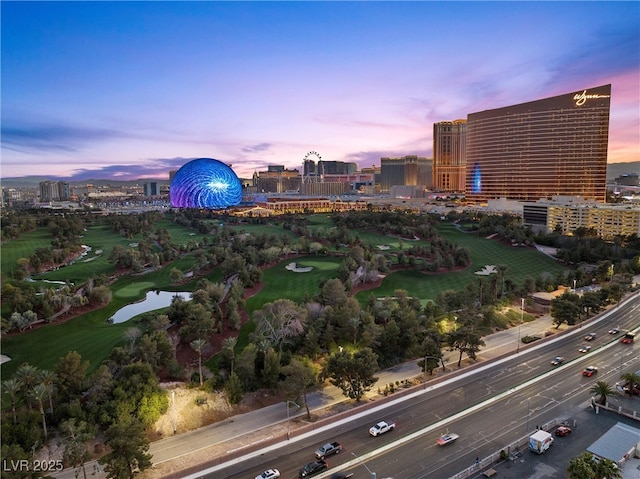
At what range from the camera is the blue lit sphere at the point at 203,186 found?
14450cm

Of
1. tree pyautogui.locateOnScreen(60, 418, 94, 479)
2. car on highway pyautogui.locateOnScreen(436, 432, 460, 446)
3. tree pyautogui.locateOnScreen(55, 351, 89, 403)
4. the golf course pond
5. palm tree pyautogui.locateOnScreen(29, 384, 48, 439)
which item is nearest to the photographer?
tree pyautogui.locateOnScreen(60, 418, 94, 479)

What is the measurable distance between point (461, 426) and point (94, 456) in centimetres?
1991

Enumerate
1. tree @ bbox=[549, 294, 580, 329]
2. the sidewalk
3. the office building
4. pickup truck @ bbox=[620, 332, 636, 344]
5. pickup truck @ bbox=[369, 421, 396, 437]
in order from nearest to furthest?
the sidewalk < pickup truck @ bbox=[369, 421, 396, 437] < pickup truck @ bbox=[620, 332, 636, 344] < tree @ bbox=[549, 294, 580, 329] < the office building

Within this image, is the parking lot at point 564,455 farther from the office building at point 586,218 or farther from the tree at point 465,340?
the office building at point 586,218

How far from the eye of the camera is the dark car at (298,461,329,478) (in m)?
21.6

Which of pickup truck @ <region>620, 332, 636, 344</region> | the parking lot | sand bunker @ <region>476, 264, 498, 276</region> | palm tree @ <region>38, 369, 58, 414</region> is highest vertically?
palm tree @ <region>38, 369, 58, 414</region>

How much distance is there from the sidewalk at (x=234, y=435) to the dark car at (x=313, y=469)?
10.9ft

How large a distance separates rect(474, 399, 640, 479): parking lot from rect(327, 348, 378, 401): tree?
336 inches

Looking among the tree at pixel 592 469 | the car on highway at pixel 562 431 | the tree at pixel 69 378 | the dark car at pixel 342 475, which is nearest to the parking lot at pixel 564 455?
the car on highway at pixel 562 431

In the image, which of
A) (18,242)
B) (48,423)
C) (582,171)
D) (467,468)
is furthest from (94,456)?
(582,171)

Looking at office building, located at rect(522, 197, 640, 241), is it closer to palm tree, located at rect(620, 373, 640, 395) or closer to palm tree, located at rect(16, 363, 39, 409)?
palm tree, located at rect(620, 373, 640, 395)

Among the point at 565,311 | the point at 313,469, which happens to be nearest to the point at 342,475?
the point at 313,469

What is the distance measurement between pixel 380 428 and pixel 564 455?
9420 mm

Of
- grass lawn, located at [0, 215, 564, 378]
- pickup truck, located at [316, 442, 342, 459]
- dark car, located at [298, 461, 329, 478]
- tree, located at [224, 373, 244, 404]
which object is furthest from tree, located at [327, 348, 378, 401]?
grass lawn, located at [0, 215, 564, 378]
